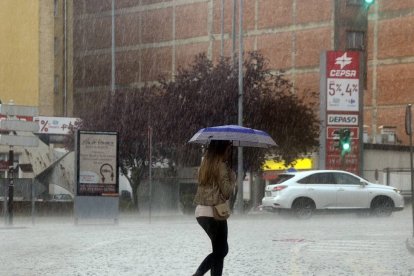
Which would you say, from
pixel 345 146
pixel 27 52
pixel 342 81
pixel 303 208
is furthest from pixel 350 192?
pixel 27 52

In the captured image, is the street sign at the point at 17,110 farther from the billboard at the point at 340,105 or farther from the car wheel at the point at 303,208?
the billboard at the point at 340,105

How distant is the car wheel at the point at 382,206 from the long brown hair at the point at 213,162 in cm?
2073

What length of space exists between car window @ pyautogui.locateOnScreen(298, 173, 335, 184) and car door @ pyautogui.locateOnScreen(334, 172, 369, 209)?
0.66 feet

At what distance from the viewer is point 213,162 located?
1012 centimetres

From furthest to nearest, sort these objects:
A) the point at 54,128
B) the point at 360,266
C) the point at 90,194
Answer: the point at 54,128 < the point at 90,194 < the point at 360,266

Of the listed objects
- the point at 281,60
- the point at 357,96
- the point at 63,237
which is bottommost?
the point at 63,237

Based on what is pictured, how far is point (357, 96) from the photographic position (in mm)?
40188

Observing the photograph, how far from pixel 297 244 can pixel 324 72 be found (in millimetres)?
23367

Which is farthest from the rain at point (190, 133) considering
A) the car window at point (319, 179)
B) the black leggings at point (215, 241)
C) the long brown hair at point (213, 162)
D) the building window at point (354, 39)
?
the black leggings at point (215, 241)

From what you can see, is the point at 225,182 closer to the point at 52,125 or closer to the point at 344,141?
the point at 344,141

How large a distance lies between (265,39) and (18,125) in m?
40.3

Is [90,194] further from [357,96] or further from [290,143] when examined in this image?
[357,96]

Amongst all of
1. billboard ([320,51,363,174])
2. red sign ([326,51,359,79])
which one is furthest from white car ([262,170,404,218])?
red sign ([326,51,359,79])

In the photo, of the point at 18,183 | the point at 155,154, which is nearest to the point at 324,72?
the point at 155,154
